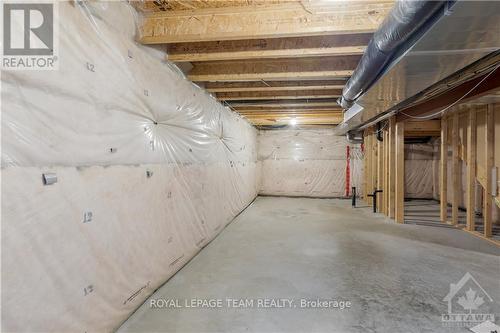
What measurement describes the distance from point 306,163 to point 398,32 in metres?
6.06

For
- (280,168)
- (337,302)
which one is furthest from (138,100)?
(280,168)

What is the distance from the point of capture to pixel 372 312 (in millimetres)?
1834

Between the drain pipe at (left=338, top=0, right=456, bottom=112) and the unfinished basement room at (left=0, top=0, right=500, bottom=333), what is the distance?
1cm

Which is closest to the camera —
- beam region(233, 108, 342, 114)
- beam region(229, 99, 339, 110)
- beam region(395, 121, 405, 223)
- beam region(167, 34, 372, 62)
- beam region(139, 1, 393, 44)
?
beam region(139, 1, 393, 44)

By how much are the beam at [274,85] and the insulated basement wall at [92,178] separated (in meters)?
0.81

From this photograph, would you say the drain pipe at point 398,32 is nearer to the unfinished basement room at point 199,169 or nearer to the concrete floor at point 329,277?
the unfinished basement room at point 199,169

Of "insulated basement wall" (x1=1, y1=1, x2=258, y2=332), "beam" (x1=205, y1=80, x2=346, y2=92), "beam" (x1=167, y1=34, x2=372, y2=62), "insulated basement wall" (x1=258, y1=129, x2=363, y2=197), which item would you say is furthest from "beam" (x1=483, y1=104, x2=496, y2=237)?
"insulated basement wall" (x1=1, y1=1, x2=258, y2=332)

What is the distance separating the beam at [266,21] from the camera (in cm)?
171

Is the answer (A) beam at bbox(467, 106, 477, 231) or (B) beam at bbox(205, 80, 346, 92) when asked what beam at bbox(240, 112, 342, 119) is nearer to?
(B) beam at bbox(205, 80, 346, 92)

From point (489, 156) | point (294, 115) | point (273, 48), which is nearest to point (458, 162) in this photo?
point (489, 156)

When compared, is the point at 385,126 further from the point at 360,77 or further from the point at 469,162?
the point at 360,77

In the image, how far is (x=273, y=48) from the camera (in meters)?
2.16

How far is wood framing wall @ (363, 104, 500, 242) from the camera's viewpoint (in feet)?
11.4

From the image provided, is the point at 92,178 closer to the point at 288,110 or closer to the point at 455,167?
the point at 288,110
